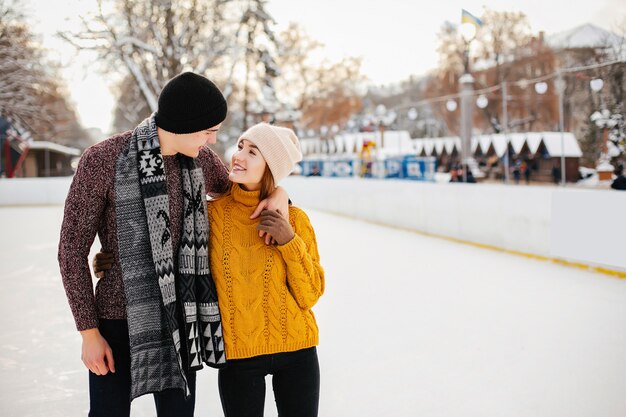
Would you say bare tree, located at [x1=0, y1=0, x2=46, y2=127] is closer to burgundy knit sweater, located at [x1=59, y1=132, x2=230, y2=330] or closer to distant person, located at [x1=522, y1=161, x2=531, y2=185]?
distant person, located at [x1=522, y1=161, x2=531, y2=185]

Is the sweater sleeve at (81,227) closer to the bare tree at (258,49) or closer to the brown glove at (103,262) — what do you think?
the brown glove at (103,262)

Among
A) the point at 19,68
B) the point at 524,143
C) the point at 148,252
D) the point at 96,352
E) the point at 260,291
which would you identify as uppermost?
the point at 19,68

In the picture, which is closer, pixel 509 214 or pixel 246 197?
pixel 246 197

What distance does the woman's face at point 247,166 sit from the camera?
5.07 feet

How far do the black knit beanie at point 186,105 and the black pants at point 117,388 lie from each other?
512 mm

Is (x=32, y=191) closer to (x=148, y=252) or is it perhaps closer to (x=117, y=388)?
(x=117, y=388)

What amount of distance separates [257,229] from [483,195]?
7063 mm

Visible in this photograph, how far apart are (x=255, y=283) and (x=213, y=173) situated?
0.37m

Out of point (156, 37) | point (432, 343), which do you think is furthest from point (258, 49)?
point (432, 343)

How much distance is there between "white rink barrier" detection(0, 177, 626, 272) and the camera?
577cm

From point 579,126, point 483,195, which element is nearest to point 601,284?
point 483,195

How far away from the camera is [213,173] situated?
173 cm

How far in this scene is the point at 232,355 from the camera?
153 cm

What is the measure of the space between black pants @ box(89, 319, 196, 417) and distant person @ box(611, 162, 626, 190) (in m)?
7.02
